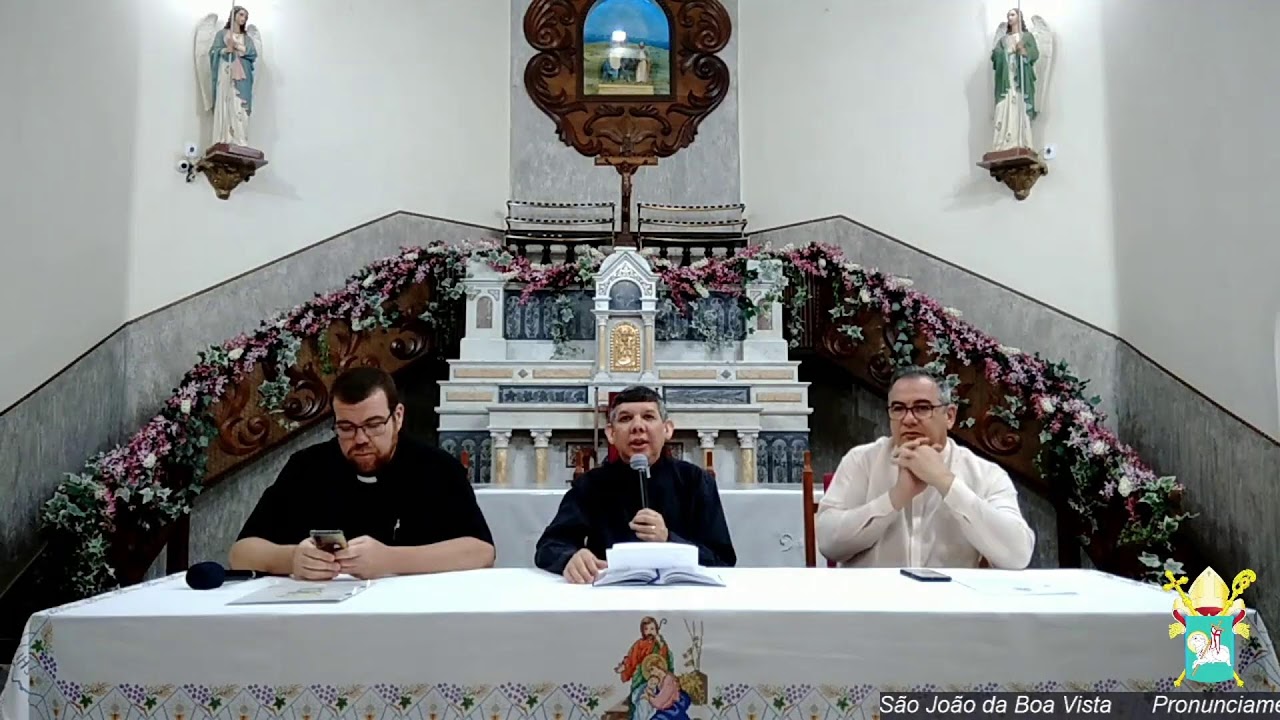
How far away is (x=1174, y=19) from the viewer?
300 inches

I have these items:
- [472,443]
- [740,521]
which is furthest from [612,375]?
[740,521]

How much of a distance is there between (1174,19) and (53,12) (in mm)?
8144

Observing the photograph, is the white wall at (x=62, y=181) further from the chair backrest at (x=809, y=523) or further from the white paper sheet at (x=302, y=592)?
the chair backrest at (x=809, y=523)

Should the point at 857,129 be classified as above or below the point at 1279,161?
above

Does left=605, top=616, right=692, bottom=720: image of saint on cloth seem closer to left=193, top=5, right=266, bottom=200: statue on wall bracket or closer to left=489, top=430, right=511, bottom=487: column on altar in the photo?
left=489, top=430, right=511, bottom=487: column on altar

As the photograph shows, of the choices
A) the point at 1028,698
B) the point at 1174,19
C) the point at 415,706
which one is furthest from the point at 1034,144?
the point at 415,706

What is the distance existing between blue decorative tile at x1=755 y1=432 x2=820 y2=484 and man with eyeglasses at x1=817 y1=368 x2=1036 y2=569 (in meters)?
3.89

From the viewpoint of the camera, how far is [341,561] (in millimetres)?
2830

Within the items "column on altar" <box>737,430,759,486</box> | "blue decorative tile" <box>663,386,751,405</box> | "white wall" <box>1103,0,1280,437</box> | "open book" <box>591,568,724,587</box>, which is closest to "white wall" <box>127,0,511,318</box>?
"blue decorative tile" <box>663,386,751,405</box>

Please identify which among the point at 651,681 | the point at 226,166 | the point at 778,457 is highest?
the point at 226,166

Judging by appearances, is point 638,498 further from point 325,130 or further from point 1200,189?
point 325,130

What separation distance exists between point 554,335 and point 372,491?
15.6ft

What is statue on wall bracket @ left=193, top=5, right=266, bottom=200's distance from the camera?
8.57 m

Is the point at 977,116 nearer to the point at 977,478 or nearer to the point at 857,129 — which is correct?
the point at 857,129
